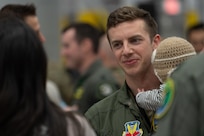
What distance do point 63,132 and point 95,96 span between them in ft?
15.1

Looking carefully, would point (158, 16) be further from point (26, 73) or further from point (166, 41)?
point (26, 73)

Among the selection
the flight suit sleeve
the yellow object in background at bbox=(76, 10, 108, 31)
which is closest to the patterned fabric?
the flight suit sleeve

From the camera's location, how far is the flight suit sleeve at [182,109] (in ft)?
10.2

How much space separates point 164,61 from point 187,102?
4.08 feet

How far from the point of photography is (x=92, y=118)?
4805mm

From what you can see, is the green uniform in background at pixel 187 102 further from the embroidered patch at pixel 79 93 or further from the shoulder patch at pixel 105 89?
the embroidered patch at pixel 79 93

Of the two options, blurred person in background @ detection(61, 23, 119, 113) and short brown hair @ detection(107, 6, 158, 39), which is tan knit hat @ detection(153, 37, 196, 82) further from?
blurred person in background @ detection(61, 23, 119, 113)

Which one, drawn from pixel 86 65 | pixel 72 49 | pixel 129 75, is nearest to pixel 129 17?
pixel 129 75

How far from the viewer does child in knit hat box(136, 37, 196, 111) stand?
4355mm

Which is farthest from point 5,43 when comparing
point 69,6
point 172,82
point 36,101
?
point 69,6

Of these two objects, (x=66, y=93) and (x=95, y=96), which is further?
(x=66, y=93)

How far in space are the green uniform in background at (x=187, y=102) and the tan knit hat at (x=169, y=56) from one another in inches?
43.4

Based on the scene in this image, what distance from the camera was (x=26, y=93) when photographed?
3.39 m

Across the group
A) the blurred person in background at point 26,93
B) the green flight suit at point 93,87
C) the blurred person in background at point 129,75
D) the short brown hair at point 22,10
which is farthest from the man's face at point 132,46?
the green flight suit at point 93,87
